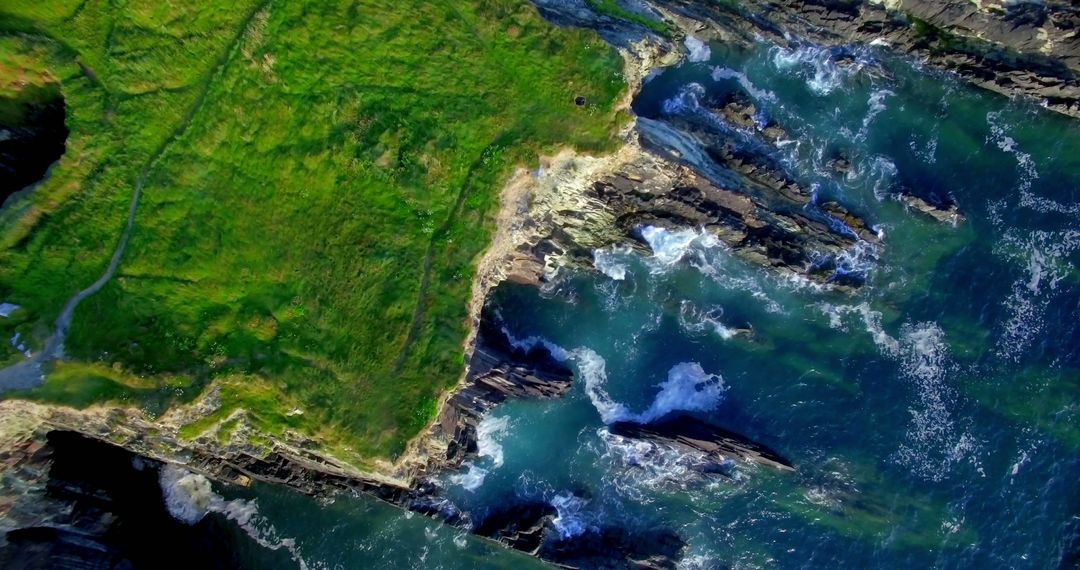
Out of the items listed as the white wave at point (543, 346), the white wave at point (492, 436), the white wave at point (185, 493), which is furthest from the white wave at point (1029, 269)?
the white wave at point (185, 493)

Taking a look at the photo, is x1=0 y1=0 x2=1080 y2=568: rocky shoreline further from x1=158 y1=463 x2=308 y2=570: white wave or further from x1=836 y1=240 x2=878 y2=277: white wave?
x1=158 y1=463 x2=308 y2=570: white wave

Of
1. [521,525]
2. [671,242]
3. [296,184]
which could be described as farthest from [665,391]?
[296,184]

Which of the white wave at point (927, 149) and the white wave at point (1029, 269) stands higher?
the white wave at point (927, 149)

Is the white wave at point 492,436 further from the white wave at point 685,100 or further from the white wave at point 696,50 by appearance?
the white wave at point 696,50

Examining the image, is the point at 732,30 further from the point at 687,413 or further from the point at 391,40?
the point at 687,413

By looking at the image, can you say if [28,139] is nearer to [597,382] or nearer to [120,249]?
[120,249]

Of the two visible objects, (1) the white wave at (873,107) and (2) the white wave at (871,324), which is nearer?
(2) the white wave at (871,324)

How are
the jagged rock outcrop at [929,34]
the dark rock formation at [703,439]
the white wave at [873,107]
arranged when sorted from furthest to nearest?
1. the white wave at [873,107]
2. the jagged rock outcrop at [929,34]
3. the dark rock formation at [703,439]
